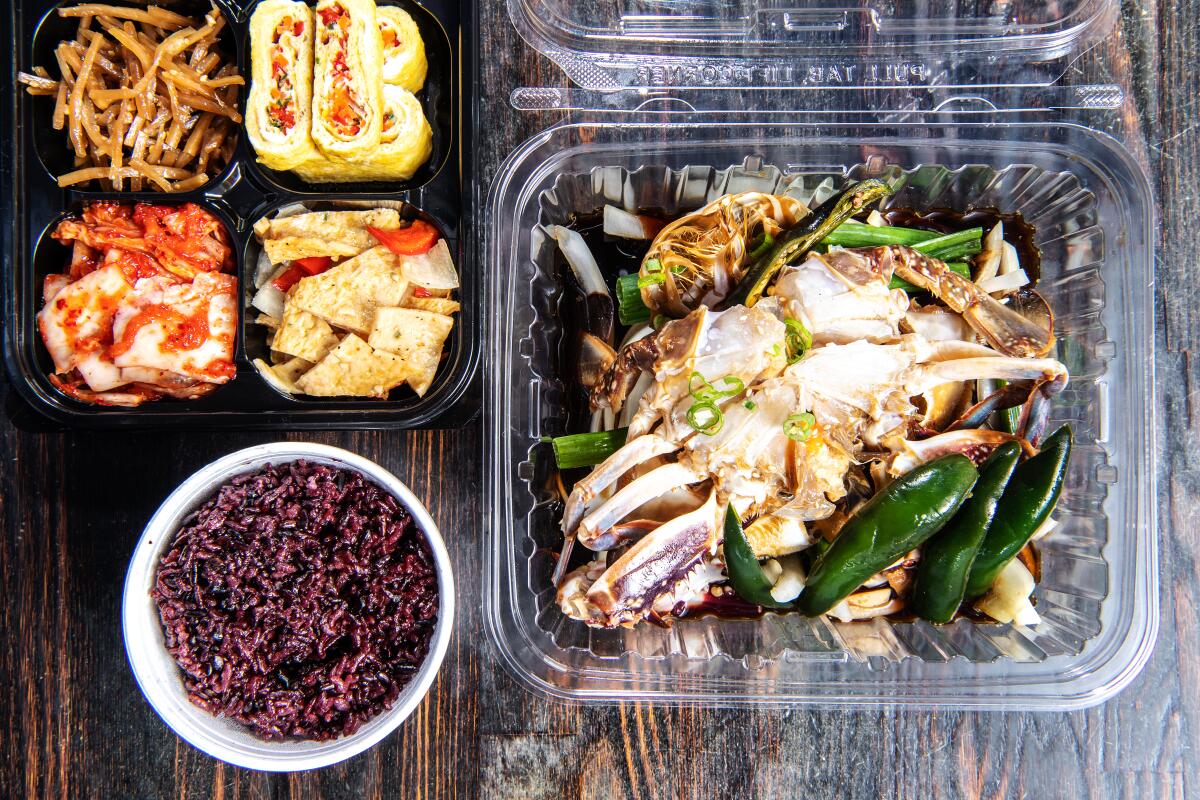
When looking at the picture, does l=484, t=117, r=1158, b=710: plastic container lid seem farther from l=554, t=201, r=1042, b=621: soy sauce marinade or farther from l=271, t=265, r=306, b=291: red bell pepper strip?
l=271, t=265, r=306, b=291: red bell pepper strip

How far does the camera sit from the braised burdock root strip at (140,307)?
1.83 m

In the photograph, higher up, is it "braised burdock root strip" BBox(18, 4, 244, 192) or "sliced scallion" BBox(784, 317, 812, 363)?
"braised burdock root strip" BBox(18, 4, 244, 192)

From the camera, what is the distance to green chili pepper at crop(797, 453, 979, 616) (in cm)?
154

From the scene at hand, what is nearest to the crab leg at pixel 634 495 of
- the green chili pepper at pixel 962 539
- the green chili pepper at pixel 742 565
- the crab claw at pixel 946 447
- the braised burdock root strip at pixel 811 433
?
the braised burdock root strip at pixel 811 433

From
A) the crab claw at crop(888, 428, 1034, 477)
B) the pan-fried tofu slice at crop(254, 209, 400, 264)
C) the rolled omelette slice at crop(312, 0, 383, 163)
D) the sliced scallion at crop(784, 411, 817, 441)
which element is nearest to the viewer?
the sliced scallion at crop(784, 411, 817, 441)

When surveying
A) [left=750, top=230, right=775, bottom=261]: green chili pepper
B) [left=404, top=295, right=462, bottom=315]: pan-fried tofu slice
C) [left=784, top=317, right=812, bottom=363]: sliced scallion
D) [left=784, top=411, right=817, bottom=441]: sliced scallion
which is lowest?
[left=784, top=411, right=817, bottom=441]: sliced scallion

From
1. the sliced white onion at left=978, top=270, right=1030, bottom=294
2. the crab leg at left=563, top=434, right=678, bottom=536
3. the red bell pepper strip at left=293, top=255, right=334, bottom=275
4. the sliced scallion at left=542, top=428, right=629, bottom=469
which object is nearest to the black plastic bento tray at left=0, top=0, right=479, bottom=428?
the red bell pepper strip at left=293, top=255, right=334, bottom=275

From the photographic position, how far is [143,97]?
1877 millimetres

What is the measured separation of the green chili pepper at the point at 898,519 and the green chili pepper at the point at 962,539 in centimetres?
5

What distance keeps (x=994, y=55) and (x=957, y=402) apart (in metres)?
0.83

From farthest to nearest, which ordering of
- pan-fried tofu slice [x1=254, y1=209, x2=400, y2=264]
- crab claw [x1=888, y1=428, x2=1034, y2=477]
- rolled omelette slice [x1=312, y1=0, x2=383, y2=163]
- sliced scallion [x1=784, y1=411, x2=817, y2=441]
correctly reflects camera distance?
pan-fried tofu slice [x1=254, y1=209, x2=400, y2=264], rolled omelette slice [x1=312, y1=0, x2=383, y2=163], crab claw [x1=888, y1=428, x2=1034, y2=477], sliced scallion [x1=784, y1=411, x2=817, y2=441]

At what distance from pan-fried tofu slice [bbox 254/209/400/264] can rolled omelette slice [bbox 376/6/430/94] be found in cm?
31

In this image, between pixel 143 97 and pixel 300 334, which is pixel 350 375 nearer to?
pixel 300 334

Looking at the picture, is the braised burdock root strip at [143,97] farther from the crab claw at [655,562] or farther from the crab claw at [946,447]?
the crab claw at [946,447]
